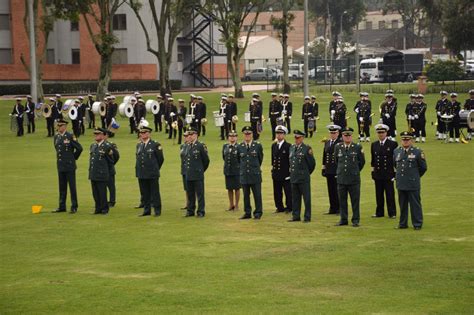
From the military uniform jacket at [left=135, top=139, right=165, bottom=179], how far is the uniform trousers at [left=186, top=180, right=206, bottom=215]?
0.73 m

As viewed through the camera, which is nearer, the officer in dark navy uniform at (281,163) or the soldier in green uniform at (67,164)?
the officer in dark navy uniform at (281,163)

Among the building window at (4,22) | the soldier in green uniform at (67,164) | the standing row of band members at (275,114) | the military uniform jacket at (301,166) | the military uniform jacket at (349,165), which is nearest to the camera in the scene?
the military uniform jacket at (349,165)

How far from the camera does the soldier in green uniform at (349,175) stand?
1883cm

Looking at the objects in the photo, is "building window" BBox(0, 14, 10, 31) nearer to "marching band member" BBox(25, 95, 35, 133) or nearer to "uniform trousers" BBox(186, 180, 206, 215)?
"marching band member" BBox(25, 95, 35, 133)

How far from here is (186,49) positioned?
88.4 metres

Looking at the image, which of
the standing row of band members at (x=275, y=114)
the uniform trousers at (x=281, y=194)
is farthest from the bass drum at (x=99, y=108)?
the uniform trousers at (x=281, y=194)

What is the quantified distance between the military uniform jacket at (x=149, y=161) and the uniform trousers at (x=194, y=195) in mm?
728

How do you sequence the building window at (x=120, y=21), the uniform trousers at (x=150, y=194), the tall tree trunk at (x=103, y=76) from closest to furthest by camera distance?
the uniform trousers at (x=150, y=194) < the tall tree trunk at (x=103, y=76) < the building window at (x=120, y=21)

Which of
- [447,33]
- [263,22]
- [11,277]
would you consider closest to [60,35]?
[447,33]

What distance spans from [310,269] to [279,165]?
Answer: 592 cm

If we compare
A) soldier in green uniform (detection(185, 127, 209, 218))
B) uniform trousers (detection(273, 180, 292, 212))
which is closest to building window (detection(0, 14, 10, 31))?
soldier in green uniform (detection(185, 127, 209, 218))

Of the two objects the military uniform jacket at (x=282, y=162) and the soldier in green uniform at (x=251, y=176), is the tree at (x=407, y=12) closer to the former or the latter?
the military uniform jacket at (x=282, y=162)

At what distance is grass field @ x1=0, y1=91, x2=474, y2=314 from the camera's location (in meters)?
12.8

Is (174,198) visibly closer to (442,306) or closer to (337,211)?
(337,211)
